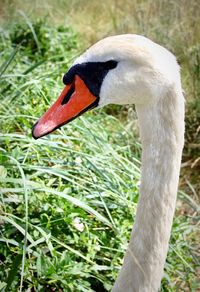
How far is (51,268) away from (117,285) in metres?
0.46

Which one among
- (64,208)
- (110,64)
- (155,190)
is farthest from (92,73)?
(64,208)

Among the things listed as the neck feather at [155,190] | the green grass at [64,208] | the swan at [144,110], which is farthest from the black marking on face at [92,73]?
the green grass at [64,208]

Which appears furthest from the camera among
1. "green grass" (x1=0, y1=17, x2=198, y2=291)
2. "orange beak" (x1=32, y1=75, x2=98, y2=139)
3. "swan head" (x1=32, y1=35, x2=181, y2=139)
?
"green grass" (x1=0, y1=17, x2=198, y2=291)

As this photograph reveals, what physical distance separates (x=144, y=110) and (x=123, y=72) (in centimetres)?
14

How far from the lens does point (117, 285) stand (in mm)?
2266

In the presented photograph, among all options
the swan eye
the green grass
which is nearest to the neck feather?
the swan eye

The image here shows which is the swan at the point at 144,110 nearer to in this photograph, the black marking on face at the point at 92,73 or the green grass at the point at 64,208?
the black marking on face at the point at 92,73

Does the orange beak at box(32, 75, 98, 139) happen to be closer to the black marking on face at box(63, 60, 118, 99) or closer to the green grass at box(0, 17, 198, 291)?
the black marking on face at box(63, 60, 118, 99)

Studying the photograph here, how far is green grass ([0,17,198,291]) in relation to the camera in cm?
267

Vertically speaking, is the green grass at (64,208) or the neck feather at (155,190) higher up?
the neck feather at (155,190)

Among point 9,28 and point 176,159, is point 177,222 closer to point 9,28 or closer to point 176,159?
point 176,159

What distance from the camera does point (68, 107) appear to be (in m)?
2.19

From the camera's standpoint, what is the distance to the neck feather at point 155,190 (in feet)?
6.73

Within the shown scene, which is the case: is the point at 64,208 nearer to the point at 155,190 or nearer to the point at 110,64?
the point at 155,190
